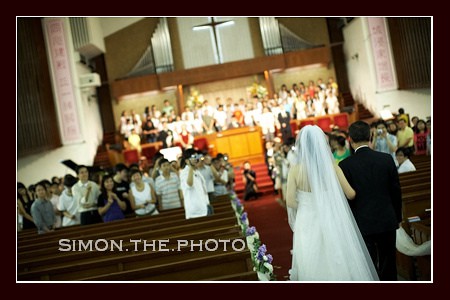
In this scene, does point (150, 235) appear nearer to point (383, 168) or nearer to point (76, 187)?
point (76, 187)

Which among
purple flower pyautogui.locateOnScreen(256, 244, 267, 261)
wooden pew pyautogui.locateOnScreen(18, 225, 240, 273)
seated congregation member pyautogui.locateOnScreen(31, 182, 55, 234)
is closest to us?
purple flower pyautogui.locateOnScreen(256, 244, 267, 261)

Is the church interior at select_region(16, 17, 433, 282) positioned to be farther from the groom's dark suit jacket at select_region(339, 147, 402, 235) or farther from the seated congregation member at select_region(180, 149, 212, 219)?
the groom's dark suit jacket at select_region(339, 147, 402, 235)

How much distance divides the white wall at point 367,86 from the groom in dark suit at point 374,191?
13.8 meters

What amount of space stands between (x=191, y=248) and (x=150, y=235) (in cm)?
117

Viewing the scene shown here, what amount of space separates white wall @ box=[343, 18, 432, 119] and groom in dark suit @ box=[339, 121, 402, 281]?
13835 millimetres

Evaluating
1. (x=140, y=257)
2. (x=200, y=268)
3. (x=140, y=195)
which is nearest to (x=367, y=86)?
(x=140, y=195)

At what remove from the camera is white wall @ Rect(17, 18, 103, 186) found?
17.4 metres

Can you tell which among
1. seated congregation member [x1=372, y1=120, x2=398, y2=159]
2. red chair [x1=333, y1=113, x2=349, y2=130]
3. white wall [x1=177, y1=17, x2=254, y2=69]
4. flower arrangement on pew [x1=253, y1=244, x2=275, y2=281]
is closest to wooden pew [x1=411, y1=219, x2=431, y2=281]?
flower arrangement on pew [x1=253, y1=244, x2=275, y2=281]

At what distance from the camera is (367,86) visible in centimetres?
2048

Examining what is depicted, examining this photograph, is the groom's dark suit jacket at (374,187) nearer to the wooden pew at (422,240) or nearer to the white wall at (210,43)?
the wooden pew at (422,240)

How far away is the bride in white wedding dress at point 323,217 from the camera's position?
4828mm

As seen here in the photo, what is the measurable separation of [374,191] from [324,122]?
45.8 ft

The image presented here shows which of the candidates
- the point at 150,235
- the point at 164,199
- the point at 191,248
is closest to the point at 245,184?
the point at 164,199

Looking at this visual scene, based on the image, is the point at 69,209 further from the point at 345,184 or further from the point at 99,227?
the point at 345,184
